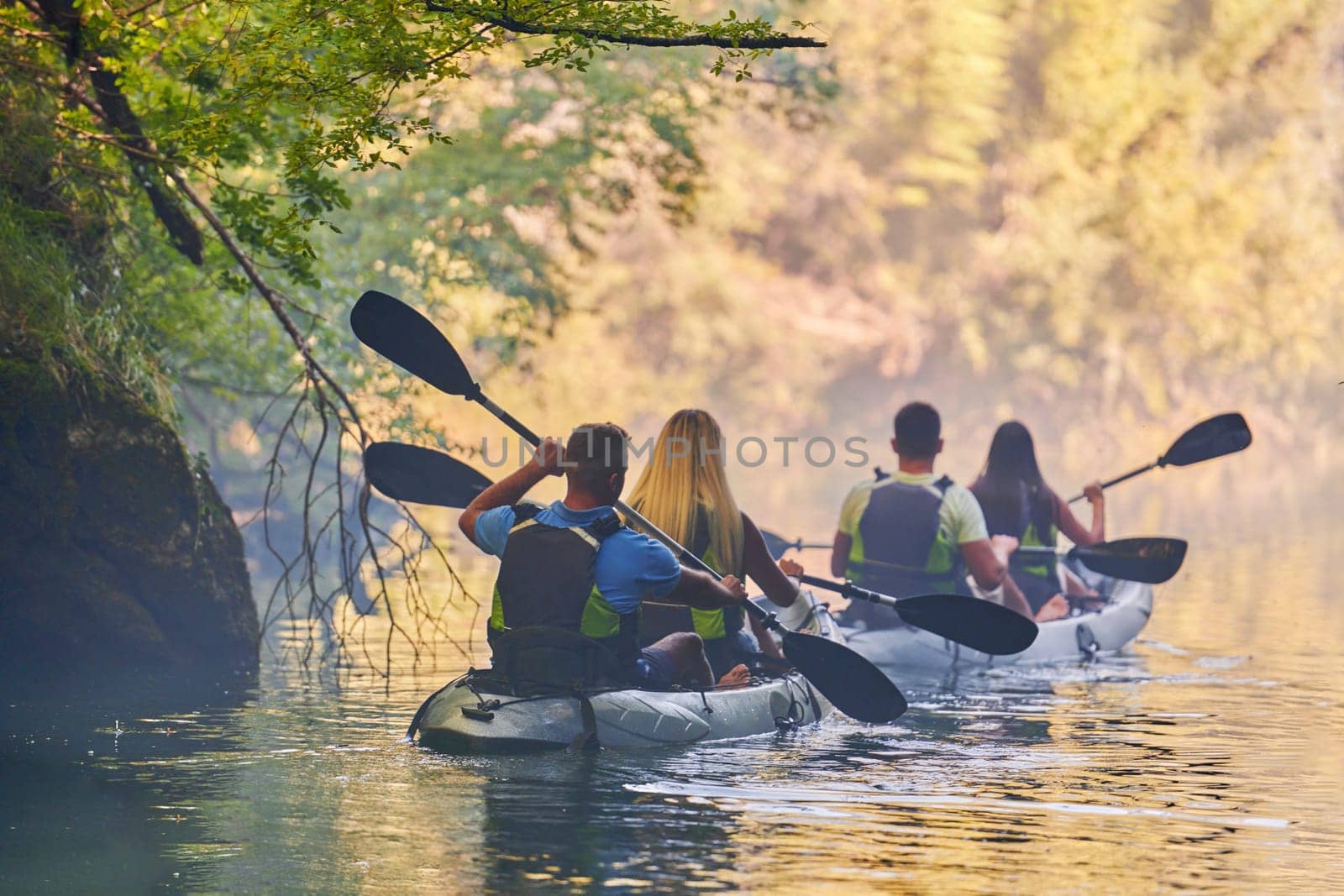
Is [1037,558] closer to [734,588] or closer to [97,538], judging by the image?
[734,588]

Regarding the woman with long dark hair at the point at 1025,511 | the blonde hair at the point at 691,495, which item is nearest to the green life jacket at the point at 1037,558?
the woman with long dark hair at the point at 1025,511

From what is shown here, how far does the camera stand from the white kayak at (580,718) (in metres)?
8.30

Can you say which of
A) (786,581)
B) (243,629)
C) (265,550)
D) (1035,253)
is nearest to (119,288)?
(243,629)

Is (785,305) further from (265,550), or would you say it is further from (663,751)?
(663,751)

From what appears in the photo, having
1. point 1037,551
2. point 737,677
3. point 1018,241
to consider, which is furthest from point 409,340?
point 1018,241

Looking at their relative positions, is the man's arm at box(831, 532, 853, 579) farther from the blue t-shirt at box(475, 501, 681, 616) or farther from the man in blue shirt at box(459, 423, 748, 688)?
the blue t-shirt at box(475, 501, 681, 616)

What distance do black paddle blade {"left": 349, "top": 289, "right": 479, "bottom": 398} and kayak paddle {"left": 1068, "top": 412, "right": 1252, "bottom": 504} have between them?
524 cm

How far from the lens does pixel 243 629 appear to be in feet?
38.5

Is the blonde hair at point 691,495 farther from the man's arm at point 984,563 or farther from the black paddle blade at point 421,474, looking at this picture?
the man's arm at point 984,563

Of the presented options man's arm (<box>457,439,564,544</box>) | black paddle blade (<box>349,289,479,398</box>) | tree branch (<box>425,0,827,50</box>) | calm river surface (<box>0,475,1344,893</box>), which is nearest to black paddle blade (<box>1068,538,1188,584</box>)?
calm river surface (<box>0,475,1344,893</box>)

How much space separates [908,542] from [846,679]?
189cm

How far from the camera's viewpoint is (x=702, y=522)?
Answer: 29.9 ft

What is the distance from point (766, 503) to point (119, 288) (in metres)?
19.6

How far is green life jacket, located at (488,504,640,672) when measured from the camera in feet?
26.6
